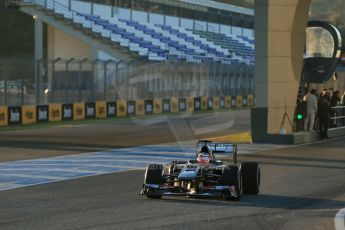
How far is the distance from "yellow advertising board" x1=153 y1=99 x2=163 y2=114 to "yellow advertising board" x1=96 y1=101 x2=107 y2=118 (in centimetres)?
469

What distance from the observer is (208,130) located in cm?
3366

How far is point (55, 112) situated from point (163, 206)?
25838 millimetres

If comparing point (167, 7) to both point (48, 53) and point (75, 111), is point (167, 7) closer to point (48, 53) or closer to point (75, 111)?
point (48, 53)

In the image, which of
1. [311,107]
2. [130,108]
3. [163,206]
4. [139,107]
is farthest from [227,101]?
[163,206]

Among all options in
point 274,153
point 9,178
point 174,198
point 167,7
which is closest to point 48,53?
point 167,7

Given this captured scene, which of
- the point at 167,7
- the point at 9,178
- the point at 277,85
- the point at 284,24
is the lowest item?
the point at 9,178

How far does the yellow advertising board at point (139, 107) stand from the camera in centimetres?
4409

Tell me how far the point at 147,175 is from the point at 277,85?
14069 mm

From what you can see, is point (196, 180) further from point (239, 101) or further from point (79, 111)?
point (239, 101)

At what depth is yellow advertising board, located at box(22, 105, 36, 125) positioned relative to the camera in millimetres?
35250

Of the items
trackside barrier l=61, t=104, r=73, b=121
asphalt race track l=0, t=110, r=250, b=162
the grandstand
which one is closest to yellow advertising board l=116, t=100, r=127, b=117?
the grandstand

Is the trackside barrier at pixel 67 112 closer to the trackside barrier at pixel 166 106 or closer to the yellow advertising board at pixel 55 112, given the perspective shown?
the yellow advertising board at pixel 55 112

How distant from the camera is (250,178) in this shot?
44.2 ft

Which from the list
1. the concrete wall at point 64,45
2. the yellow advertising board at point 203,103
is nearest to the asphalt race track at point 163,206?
the yellow advertising board at point 203,103
